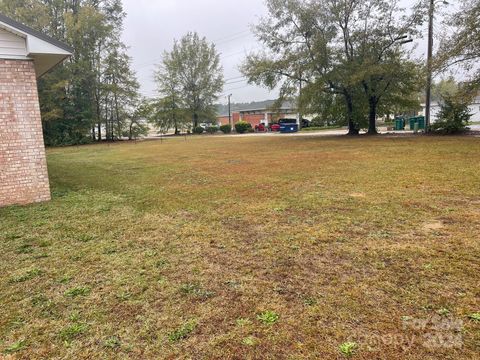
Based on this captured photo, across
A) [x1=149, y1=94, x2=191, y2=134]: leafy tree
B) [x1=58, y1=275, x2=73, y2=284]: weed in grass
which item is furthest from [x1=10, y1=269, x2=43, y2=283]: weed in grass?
[x1=149, y1=94, x2=191, y2=134]: leafy tree

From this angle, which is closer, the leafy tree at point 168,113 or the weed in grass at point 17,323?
the weed in grass at point 17,323

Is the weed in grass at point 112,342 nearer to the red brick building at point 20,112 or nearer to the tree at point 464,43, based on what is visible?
the red brick building at point 20,112

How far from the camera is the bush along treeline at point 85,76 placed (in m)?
27.9

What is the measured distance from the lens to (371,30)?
19219mm

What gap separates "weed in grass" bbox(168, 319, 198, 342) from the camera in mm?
2164

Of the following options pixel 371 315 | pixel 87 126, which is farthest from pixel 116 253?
pixel 87 126

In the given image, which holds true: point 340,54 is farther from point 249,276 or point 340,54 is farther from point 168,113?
point 168,113

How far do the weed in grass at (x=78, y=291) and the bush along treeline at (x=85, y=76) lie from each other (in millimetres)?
28751

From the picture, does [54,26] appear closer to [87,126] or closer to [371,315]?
[87,126]

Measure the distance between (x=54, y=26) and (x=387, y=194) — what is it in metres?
33.9

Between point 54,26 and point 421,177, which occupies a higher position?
point 54,26

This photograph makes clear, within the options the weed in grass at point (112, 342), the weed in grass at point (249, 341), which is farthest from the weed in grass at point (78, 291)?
the weed in grass at point (249, 341)

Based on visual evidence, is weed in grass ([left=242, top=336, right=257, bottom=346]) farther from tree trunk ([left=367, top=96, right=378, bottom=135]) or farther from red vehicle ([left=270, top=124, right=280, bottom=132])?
red vehicle ([left=270, top=124, right=280, bottom=132])

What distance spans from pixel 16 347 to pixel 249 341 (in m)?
1.52
